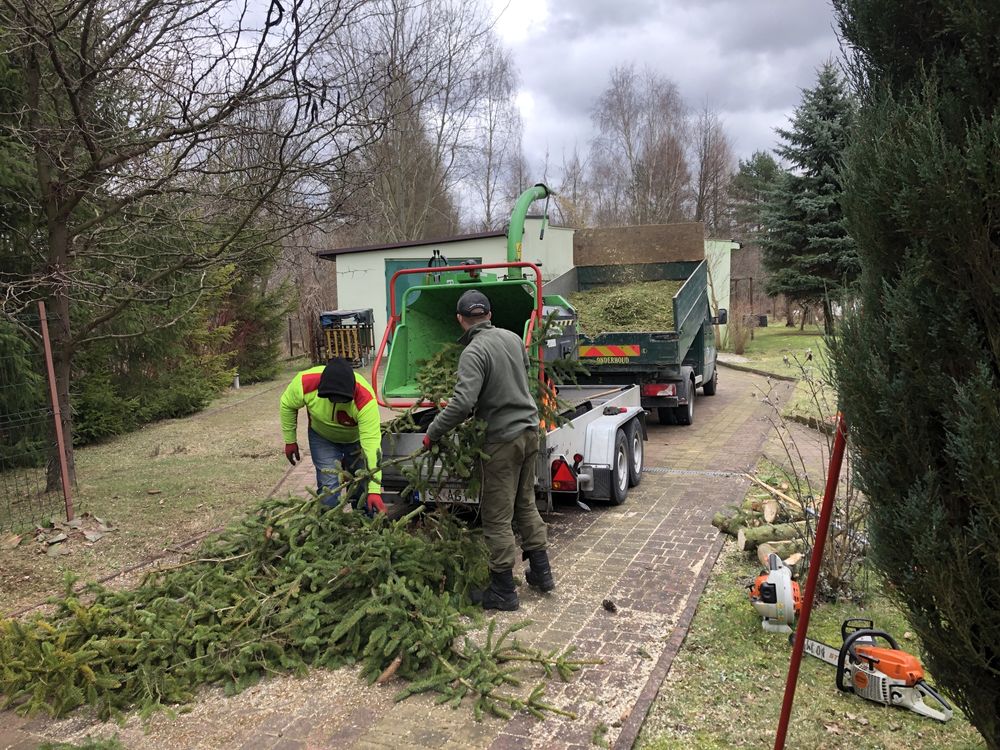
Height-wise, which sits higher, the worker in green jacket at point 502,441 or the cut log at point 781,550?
the worker in green jacket at point 502,441

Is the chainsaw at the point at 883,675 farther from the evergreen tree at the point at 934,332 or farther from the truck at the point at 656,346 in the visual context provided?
the truck at the point at 656,346

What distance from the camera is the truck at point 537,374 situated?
5.77 metres

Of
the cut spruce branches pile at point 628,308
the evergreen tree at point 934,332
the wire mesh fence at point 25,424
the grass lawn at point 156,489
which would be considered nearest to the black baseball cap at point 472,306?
the evergreen tree at point 934,332

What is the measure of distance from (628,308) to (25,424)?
809cm

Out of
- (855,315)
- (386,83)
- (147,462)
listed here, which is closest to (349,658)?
(855,315)

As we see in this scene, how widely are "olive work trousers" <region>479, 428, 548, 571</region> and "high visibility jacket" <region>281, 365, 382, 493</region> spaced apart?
0.81 meters

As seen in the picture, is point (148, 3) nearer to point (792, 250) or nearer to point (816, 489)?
point (816, 489)

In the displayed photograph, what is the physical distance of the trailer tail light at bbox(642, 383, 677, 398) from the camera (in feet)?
33.2

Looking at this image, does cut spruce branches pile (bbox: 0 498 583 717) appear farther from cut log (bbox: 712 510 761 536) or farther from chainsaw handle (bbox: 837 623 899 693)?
cut log (bbox: 712 510 761 536)

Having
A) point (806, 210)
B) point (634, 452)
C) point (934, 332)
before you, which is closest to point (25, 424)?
point (634, 452)

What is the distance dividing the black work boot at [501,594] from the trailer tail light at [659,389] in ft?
20.2

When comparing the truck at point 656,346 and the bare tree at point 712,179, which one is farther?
the bare tree at point 712,179

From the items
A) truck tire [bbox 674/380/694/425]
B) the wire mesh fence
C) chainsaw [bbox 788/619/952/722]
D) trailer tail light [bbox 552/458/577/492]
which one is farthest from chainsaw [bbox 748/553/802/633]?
truck tire [bbox 674/380/694/425]

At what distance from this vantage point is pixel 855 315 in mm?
2277
